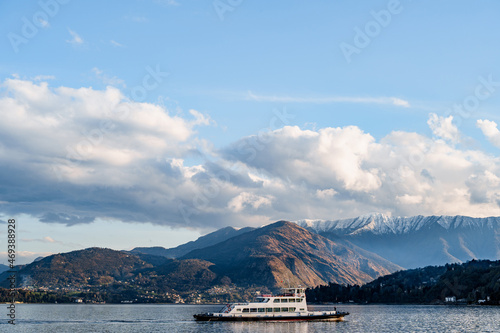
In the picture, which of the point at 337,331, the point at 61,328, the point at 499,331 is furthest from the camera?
the point at 61,328

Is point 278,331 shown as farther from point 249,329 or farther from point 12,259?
point 12,259

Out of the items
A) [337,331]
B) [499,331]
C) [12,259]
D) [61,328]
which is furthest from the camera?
[61,328]

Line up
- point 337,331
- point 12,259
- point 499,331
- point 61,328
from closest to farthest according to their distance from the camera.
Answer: point 12,259
point 499,331
point 337,331
point 61,328

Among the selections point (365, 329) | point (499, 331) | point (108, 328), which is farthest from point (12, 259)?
point (499, 331)

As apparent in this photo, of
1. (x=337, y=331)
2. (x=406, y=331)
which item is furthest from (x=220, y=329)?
(x=406, y=331)

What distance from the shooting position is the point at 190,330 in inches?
7185

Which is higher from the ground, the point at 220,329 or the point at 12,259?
the point at 12,259

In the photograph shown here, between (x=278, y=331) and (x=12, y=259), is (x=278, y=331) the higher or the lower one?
the lower one

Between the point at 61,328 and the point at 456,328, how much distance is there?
475ft

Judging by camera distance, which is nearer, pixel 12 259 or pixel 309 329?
pixel 12 259

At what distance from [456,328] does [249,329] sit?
74136 mm

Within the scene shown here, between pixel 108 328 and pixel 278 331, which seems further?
pixel 108 328

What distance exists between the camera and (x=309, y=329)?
184 meters

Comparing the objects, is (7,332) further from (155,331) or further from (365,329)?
(365,329)
